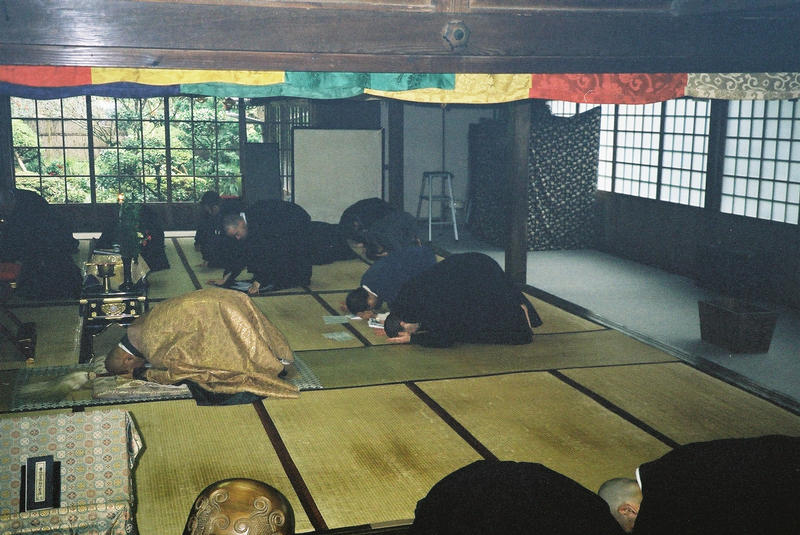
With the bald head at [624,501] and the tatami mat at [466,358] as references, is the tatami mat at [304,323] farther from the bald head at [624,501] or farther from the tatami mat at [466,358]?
the bald head at [624,501]

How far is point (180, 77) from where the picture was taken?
4.45 metres

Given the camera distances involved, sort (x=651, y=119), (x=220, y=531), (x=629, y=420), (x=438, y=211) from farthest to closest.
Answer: (x=438, y=211)
(x=651, y=119)
(x=629, y=420)
(x=220, y=531)

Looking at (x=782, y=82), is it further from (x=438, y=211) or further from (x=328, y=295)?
(x=438, y=211)

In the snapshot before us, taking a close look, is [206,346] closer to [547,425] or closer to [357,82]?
[547,425]

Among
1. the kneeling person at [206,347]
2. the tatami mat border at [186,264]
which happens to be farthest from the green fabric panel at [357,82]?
the tatami mat border at [186,264]

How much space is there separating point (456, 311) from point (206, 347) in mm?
1640

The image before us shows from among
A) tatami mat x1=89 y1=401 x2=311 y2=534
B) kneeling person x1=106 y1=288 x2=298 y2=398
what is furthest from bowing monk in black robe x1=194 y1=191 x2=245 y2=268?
tatami mat x1=89 y1=401 x2=311 y2=534

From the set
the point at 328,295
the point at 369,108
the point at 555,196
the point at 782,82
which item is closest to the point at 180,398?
the point at 328,295

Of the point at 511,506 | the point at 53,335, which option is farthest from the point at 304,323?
the point at 511,506

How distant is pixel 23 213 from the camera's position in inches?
255

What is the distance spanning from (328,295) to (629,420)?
10.5ft

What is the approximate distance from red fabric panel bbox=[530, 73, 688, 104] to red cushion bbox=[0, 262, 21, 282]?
12.7 feet

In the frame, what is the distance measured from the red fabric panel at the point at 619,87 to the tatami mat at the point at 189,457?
2667 millimetres

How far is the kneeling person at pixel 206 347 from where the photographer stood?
164 inches
